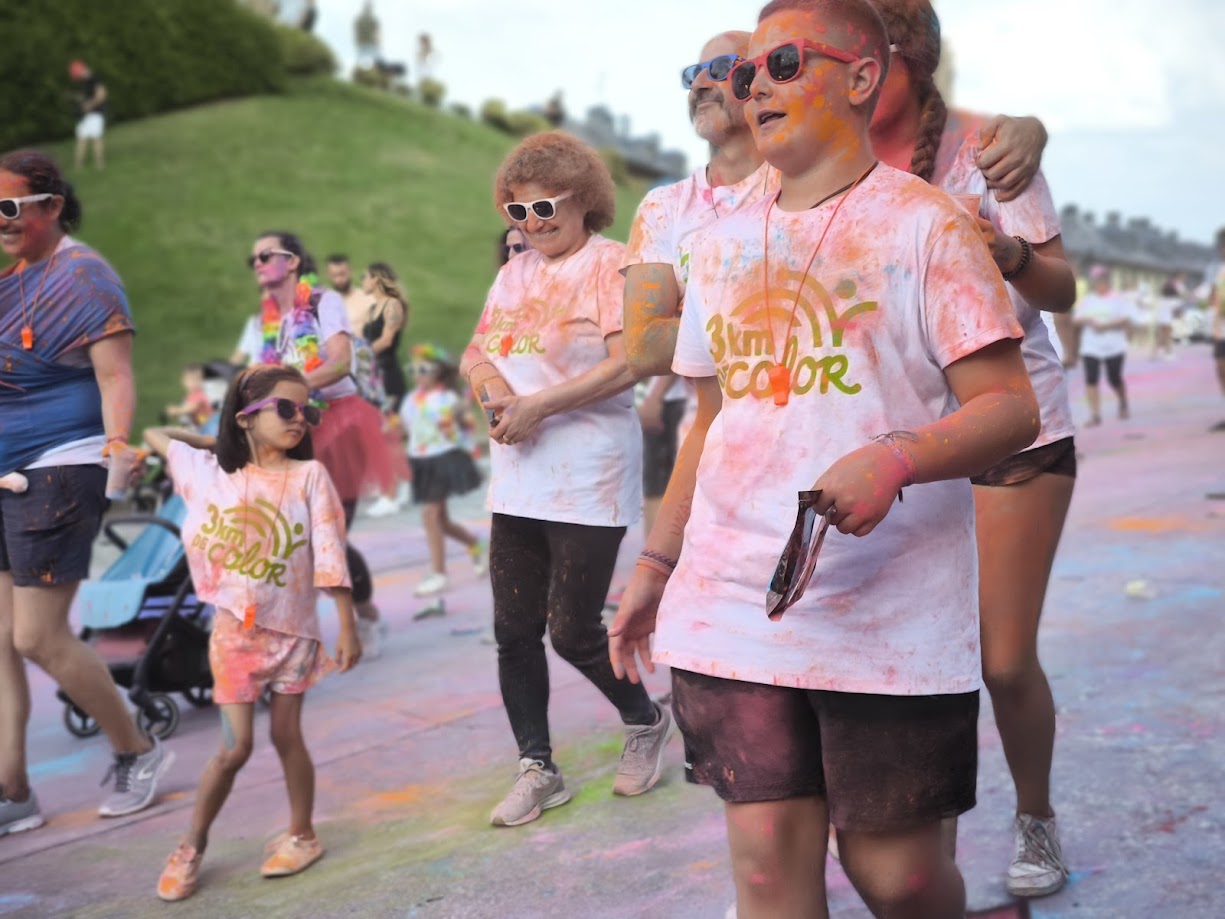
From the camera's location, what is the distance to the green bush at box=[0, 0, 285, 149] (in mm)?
30156

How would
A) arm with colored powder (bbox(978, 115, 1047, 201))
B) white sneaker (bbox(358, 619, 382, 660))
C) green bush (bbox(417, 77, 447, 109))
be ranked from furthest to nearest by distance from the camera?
1. green bush (bbox(417, 77, 447, 109))
2. white sneaker (bbox(358, 619, 382, 660))
3. arm with colored powder (bbox(978, 115, 1047, 201))

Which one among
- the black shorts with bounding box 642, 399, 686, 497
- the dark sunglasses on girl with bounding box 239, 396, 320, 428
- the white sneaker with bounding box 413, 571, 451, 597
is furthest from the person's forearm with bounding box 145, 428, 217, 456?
the white sneaker with bounding box 413, 571, 451, 597

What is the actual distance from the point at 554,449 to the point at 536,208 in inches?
28.7

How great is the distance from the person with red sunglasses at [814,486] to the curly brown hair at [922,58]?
569mm

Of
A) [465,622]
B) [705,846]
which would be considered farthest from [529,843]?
[465,622]

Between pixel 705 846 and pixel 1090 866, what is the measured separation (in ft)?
3.33

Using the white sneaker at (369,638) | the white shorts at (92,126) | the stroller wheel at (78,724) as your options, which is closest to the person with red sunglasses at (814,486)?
the stroller wheel at (78,724)

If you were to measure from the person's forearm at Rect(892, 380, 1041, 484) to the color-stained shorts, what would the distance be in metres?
2.52

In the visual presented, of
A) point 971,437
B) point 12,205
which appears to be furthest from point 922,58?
point 12,205

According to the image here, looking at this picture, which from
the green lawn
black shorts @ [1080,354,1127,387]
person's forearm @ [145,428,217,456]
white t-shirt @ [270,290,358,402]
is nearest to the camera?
person's forearm @ [145,428,217,456]

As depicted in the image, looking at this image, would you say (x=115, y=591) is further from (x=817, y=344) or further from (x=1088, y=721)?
(x=817, y=344)

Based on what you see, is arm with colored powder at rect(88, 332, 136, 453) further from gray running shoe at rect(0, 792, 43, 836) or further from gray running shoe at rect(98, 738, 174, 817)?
gray running shoe at rect(0, 792, 43, 836)

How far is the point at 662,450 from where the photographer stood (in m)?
8.06

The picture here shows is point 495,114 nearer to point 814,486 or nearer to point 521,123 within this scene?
point 521,123
